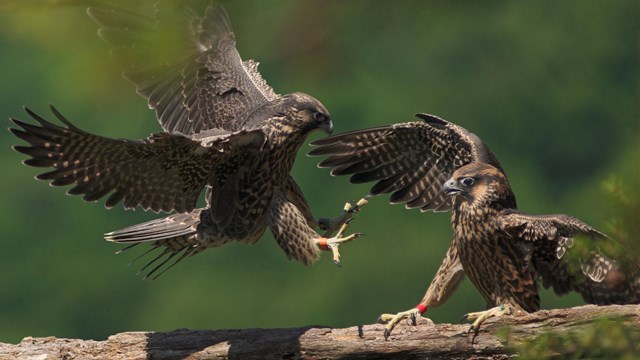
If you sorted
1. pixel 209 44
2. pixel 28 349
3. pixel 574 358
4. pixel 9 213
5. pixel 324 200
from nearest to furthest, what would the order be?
1. pixel 574 358
2. pixel 28 349
3. pixel 209 44
4. pixel 324 200
5. pixel 9 213

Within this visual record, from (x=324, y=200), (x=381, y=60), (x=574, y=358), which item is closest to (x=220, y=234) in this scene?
(x=574, y=358)

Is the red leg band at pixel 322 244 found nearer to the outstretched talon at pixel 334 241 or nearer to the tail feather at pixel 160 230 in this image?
the outstretched talon at pixel 334 241

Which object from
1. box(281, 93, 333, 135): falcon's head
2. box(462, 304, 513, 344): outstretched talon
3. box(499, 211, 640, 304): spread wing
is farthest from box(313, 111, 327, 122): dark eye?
box(462, 304, 513, 344): outstretched talon

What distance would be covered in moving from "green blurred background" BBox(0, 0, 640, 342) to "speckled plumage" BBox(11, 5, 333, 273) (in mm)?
15805

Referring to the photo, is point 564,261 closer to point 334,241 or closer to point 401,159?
point 334,241

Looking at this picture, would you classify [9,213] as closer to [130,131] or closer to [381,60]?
[130,131]

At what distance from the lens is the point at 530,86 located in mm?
36250

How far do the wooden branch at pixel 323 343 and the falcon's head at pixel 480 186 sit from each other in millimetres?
646

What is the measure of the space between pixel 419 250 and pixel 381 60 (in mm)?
8243

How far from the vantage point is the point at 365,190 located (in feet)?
80.2

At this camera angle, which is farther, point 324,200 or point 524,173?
point 524,173

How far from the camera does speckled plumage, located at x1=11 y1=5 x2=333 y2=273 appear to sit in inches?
202

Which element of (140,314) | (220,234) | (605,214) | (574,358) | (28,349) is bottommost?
(574,358)

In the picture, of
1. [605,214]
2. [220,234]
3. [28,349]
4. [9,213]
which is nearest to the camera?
[605,214]
